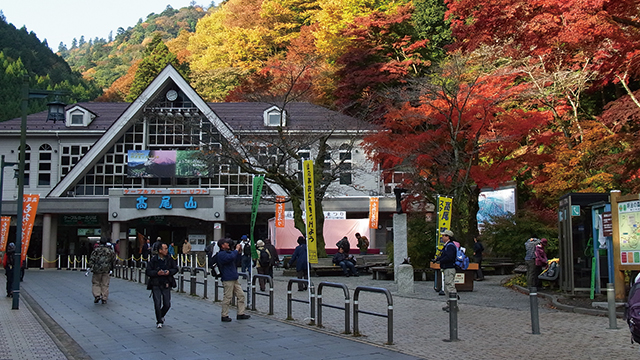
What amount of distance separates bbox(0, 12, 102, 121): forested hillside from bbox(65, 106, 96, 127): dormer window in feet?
63.8

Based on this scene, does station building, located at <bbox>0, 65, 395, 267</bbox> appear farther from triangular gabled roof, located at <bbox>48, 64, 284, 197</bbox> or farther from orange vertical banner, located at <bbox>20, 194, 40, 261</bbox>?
orange vertical banner, located at <bbox>20, 194, 40, 261</bbox>

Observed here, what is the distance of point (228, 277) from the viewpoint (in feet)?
41.6

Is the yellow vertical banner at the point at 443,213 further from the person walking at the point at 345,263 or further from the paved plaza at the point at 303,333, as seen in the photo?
the person walking at the point at 345,263

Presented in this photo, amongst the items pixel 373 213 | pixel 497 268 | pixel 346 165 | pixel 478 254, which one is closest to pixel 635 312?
pixel 478 254

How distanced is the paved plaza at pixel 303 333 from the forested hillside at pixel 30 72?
48.8m

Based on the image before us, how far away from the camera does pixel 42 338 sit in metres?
10.9

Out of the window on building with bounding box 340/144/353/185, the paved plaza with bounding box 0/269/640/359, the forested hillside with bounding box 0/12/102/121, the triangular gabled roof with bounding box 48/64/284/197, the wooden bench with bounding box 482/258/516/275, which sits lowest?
the paved plaza with bounding box 0/269/640/359

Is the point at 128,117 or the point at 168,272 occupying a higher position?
the point at 128,117

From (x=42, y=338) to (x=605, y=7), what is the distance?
11.5 meters

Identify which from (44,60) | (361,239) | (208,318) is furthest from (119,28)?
(208,318)

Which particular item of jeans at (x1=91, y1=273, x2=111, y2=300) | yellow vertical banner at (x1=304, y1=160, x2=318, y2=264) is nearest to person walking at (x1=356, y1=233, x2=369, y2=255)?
jeans at (x1=91, y1=273, x2=111, y2=300)

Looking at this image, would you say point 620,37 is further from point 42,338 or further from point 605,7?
point 42,338

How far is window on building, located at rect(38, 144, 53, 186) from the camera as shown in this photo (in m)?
39.5

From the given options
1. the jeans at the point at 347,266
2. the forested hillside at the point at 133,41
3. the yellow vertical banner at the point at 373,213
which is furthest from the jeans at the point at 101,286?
the forested hillside at the point at 133,41
